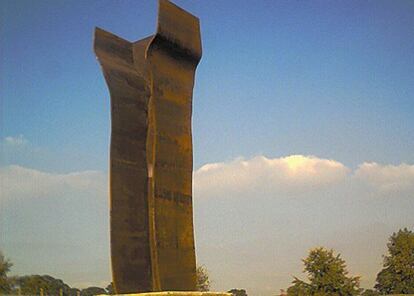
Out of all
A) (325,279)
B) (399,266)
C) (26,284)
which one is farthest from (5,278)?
(399,266)


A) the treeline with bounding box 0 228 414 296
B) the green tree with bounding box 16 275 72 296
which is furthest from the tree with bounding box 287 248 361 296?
the green tree with bounding box 16 275 72 296

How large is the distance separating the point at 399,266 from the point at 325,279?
9821mm

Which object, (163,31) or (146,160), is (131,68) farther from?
(146,160)

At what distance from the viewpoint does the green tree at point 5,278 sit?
3148 centimetres

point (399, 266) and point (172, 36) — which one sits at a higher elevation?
point (172, 36)

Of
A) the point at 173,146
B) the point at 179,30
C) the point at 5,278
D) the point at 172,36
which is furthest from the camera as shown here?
the point at 5,278

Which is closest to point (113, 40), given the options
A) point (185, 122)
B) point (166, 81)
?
point (166, 81)

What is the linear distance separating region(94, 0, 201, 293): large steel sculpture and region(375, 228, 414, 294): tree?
35.0 metres

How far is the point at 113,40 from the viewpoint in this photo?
987 cm

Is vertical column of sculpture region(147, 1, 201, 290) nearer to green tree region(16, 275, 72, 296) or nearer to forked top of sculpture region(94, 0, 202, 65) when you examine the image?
forked top of sculpture region(94, 0, 202, 65)

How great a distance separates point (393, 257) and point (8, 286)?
96.0 ft

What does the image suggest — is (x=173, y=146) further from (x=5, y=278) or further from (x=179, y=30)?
(x=5, y=278)

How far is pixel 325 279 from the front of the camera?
33.7m

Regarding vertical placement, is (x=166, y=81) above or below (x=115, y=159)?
above
